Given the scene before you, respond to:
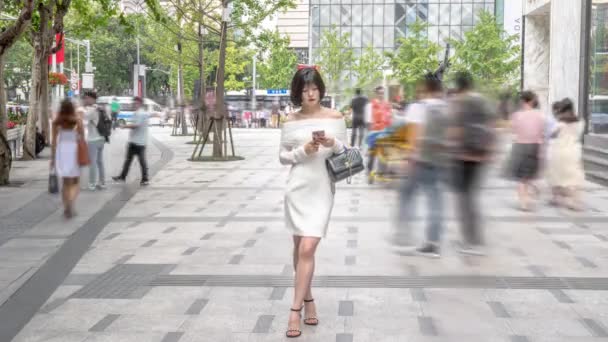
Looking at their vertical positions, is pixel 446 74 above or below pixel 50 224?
above

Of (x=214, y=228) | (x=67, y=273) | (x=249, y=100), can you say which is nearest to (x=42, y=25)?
(x=214, y=228)

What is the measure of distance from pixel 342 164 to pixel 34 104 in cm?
1817

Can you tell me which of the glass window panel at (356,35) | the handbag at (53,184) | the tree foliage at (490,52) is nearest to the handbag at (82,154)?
the handbag at (53,184)

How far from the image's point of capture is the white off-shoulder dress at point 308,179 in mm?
5668

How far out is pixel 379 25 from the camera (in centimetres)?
8419

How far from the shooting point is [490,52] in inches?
1944

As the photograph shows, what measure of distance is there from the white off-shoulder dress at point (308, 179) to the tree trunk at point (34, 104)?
17.1 metres

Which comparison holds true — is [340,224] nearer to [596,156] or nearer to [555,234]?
[555,234]

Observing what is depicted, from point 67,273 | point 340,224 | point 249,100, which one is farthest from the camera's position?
point 249,100

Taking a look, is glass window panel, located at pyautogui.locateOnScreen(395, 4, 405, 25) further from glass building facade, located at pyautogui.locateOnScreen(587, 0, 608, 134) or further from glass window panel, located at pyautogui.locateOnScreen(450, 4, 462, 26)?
glass building facade, located at pyautogui.locateOnScreen(587, 0, 608, 134)

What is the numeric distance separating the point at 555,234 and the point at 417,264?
104 inches

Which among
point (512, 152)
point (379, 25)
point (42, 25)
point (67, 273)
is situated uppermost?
point (379, 25)

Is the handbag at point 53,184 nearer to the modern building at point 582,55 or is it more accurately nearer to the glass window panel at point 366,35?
the modern building at point 582,55

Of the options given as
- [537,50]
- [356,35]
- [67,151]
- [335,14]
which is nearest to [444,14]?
[356,35]
